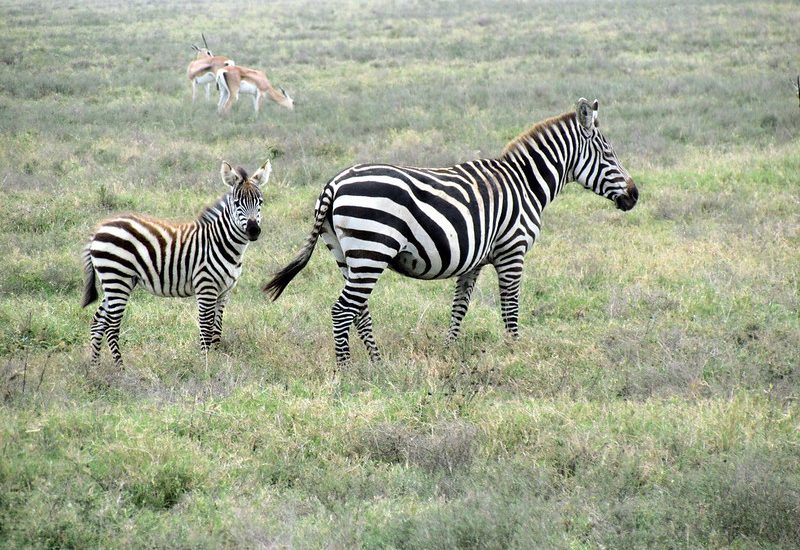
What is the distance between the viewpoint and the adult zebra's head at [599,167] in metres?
8.53

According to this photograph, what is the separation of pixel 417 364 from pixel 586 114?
9.84 ft

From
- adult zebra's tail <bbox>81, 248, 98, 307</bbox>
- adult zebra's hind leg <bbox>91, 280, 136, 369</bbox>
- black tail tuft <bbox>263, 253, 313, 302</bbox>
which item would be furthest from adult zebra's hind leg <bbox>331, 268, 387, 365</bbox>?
adult zebra's tail <bbox>81, 248, 98, 307</bbox>

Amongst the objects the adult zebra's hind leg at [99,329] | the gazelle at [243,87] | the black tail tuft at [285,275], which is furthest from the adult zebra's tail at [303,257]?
the gazelle at [243,87]

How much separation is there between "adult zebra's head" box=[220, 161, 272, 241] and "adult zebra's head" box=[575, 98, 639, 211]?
306 centimetres

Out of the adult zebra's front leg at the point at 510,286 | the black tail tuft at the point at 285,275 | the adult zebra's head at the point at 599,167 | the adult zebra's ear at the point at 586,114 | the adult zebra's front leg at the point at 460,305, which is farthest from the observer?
the adult zebra's head at the point at 599,167

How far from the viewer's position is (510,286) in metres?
7.96

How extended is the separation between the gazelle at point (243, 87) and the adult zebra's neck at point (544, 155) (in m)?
12.6

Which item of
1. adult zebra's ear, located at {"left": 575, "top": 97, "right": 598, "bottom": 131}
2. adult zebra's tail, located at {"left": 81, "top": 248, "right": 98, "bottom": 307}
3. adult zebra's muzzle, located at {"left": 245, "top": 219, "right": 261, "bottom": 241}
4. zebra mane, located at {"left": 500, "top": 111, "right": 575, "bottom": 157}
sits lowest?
adult zebra's tail, located at {"left": 81, "top": 248, "right": 98, "bottom": 307}

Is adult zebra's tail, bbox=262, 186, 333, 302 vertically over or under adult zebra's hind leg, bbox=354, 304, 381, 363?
over

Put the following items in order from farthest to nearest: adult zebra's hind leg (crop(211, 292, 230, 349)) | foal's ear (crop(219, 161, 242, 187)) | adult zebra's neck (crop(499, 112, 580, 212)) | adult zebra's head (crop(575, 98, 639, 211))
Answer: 1. adult zebra's head (crop(575, 98, 639, 211))
2. adult zebra's neck (crop(499, 112, 580, 212))
3. adult zebra's hind leg (crop(211, 292, 230, 349))
4. foal's ear (crop(219, 161, 242, 187))

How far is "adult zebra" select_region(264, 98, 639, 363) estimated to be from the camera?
7152 mm

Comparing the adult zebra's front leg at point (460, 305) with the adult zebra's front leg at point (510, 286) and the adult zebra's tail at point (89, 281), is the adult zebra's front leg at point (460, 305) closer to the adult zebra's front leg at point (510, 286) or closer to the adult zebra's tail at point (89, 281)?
the adult zebra's front leg at point (510, 286)

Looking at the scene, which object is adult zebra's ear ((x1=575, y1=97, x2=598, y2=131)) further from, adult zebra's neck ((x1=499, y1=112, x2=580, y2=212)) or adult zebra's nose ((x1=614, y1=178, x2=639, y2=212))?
adult zebra's nose ((x1=614, y1=178, x2=639, y2=212))

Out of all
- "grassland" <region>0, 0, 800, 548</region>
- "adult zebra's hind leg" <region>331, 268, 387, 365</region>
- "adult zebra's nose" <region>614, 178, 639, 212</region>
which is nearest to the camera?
"grassland" <region>0, 0, 800, 548</region>
